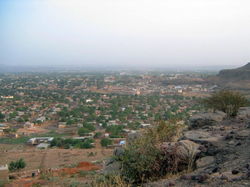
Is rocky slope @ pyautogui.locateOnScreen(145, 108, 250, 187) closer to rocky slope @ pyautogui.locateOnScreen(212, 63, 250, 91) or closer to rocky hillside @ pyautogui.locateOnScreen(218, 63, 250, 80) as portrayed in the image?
rocky slope @ pyautogui.locateOnScreen(212, 63, 250, 91)

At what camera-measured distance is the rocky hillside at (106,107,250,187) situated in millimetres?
4527

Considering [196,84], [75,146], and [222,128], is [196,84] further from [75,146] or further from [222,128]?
[222,128]

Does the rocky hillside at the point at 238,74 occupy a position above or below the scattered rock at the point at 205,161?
below

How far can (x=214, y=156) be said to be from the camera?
19.9ft

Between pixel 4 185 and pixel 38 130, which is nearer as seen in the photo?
pixel 4 185

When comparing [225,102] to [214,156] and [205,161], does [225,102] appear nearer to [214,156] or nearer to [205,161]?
[214,156]

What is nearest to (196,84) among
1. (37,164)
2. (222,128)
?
(37,164)

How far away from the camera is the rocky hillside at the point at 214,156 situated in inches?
178

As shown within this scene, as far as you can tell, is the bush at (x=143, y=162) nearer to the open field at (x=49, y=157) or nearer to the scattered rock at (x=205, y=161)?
the scattered rock at (x=205, y=161)

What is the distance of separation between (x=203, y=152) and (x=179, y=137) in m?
1.50

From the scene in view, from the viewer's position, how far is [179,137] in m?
7.81

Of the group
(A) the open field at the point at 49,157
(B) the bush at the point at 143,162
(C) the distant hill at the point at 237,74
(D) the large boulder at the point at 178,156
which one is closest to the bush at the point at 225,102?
(D) the large boulder at the point at 178,156

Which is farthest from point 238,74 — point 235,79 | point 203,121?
Answer: point 203,121

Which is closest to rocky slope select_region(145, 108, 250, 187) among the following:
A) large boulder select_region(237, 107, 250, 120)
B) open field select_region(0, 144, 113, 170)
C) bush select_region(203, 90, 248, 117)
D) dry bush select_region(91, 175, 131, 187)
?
dry bush select_region(91, 175, 131, 187)
